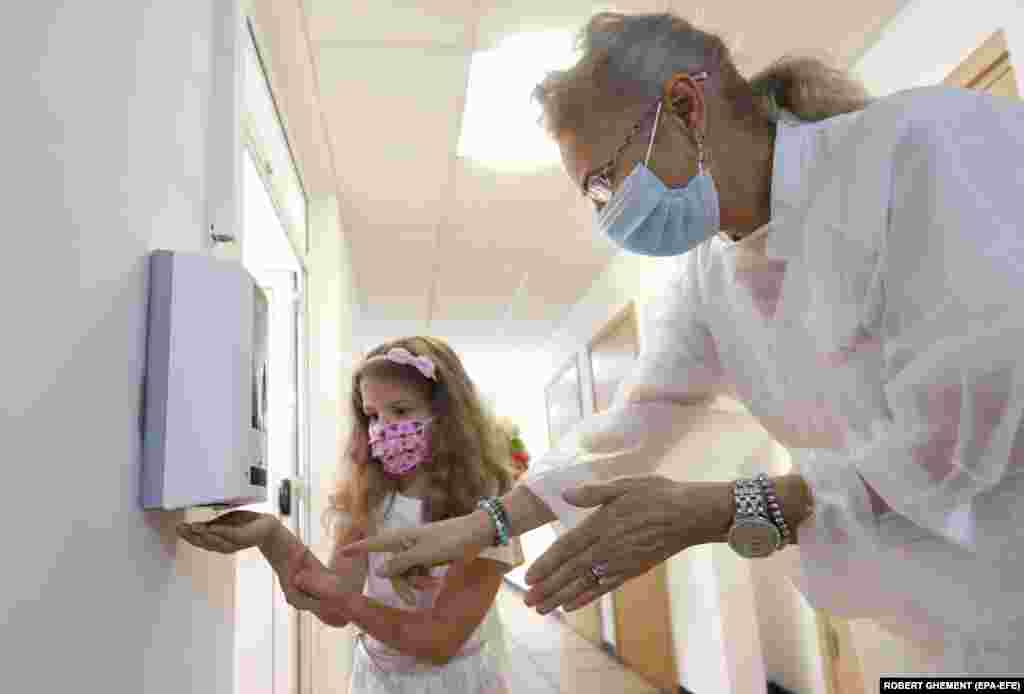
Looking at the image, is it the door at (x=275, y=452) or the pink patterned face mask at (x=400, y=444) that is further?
the door at (x=275, y=452)

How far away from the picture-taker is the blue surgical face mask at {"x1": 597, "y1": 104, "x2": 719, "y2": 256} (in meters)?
0.95

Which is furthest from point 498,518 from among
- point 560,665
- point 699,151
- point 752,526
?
point 560,665

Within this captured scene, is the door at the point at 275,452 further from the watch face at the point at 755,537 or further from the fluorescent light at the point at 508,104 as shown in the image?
the watch face at the point at 755,537

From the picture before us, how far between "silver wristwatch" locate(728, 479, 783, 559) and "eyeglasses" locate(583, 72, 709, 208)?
48 cm

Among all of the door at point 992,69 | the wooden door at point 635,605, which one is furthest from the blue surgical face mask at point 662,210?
the wooden door at point 635,605

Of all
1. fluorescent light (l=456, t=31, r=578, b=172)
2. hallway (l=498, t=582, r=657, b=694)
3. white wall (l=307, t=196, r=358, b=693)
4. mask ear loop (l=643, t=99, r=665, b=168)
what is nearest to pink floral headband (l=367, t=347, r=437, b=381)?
mask ear loop (l=643, t=99, r=665, b=168)

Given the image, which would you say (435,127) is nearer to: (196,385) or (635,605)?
(196,385)

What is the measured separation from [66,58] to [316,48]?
5.97 ft

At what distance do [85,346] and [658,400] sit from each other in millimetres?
771

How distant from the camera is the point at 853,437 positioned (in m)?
0.80

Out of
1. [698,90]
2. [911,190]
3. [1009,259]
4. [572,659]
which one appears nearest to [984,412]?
[1009,259]

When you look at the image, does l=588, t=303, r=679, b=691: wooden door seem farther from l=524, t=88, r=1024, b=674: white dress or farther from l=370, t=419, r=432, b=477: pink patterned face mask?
l=524, t=88, r=1024, b=674: white dress

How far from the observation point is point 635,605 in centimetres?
409

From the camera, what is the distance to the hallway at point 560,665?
3719 mm
